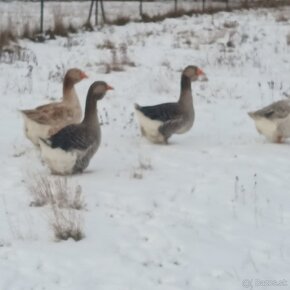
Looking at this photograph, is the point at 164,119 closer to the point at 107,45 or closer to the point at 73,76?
the point at 73,76

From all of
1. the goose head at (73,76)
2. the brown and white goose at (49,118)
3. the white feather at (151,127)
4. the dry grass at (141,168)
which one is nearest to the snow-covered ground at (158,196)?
the dry grass at (141,168)

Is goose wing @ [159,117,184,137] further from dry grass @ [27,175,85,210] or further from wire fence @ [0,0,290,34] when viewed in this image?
wire fence @ [0,0,290,34]

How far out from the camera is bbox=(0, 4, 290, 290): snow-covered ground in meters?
4.85

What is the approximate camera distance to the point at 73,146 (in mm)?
7191

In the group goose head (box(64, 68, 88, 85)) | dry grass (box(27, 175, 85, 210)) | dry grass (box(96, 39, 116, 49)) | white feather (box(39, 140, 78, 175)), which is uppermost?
dry grass (box(96, 39, 116, 49))

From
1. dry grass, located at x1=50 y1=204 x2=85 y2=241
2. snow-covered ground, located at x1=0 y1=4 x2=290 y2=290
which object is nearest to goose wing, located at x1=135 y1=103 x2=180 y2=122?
snow-covered ground, located at x1=0 y1=4 x2=290 y2=290

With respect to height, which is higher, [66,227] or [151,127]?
[151,127]

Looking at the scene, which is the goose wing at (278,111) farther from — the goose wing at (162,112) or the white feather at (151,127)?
the white feather at (151,127)

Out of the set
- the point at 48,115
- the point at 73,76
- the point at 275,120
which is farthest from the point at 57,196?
the point at 275,120

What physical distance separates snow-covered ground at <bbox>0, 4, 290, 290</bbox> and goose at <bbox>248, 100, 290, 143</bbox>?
0.69 feet

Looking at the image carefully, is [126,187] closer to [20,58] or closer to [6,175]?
[6,175]

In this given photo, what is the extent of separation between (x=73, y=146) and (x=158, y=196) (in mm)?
1227

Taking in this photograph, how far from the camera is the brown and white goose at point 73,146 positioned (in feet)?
23.4

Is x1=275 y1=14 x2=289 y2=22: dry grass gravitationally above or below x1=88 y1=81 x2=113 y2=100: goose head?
above
